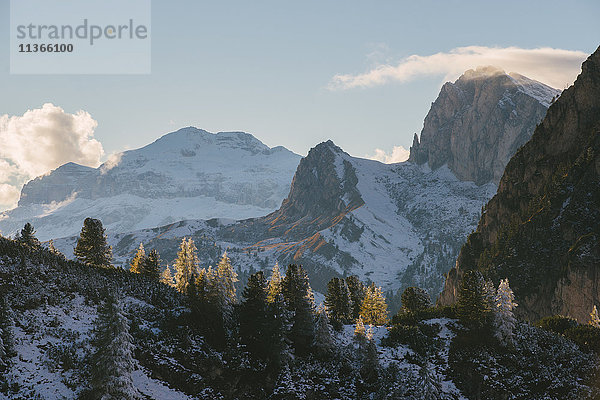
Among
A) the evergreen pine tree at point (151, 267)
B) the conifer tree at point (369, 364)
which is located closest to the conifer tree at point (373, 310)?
the conifer tree at point (369, 364)

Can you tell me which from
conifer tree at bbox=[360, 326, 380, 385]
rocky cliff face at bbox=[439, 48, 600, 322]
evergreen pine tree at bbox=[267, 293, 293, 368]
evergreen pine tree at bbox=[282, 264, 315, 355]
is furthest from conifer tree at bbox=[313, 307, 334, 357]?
rocky cliff face at bbox=[439, 48, 600, 322]

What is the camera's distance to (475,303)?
5816 centimetres

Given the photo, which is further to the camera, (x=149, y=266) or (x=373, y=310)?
(x=373, y=310)

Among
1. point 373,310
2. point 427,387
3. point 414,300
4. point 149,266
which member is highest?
point 149,266

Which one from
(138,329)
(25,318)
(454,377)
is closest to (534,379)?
(454,377)

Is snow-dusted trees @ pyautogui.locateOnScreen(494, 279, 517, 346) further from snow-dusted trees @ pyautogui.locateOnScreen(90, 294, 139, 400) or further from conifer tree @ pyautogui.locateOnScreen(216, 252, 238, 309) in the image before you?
snow-dusted trees @ pyautogui.locateOnScreen(90, 294, 139, 400)

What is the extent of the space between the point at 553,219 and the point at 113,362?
116027 mm

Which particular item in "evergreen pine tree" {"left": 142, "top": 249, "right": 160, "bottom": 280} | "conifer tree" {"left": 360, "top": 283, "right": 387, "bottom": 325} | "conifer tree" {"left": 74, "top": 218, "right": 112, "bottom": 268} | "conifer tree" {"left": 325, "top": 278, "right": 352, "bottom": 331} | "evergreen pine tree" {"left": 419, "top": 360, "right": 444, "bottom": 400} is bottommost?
"conifer tree" {"left": 360, "top": 283, "right": 387, "bottom": 325}

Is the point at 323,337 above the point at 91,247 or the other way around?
the other way around

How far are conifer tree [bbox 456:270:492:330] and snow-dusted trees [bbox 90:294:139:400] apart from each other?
133ft

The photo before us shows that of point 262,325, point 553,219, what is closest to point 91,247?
A: point 262,325

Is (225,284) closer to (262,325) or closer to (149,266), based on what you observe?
(262,325)

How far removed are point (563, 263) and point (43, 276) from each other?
10424 cm

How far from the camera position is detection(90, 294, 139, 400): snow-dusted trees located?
30.8m
